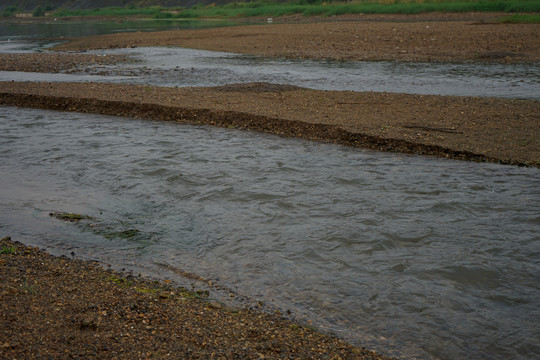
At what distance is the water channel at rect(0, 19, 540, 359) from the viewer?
14.8ft

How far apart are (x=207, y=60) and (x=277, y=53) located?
334 cm

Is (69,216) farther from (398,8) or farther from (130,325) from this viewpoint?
(398,8)

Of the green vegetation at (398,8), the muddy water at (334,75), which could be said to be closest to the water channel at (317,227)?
the muddy water at (334,75)

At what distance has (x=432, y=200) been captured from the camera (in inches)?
275

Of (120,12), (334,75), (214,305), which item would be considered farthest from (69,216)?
(120,12)

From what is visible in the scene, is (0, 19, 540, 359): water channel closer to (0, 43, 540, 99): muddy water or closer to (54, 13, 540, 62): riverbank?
(0, 43, 540, 99): muddy water

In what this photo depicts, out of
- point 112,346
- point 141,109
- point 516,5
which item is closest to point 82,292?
point 112,346

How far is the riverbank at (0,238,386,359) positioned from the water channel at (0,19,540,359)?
1.25 ft

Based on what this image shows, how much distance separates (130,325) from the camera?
3857mm

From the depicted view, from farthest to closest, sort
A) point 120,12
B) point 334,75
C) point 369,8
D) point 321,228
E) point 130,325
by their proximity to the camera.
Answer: point 120,12, point 369,8, point 334,75, point 321,228, point 130,325

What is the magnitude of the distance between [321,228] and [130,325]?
2955mm

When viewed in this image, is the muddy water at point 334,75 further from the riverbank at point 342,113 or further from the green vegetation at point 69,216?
the green vegetation at point 69,216

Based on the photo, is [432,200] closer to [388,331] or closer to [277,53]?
[388,331]

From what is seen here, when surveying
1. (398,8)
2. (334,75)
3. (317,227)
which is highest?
(398,8)
